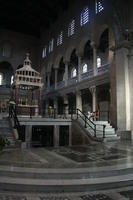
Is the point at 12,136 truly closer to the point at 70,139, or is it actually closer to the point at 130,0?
the point at 70,139

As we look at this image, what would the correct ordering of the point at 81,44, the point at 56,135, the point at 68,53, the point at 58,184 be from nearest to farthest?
1. the point at 58,184
2. the point at 56,135
3. the point at 81,44
4. the point at 68,53

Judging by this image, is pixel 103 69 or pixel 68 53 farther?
pixel 68 53

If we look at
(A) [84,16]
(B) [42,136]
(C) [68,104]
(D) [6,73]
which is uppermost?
(A) [84,16]

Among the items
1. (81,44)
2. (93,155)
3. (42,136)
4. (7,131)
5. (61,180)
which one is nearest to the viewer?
(61,180)

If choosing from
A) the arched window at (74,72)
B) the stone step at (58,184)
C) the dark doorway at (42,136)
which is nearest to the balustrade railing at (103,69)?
the dark doorway at (42,136)

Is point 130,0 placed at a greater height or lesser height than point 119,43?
greater

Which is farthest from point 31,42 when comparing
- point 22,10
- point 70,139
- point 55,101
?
point 70,139

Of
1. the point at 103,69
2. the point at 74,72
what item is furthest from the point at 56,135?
the point at 74,72

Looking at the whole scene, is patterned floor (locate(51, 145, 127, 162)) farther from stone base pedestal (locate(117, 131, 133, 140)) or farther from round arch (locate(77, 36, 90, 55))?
round arch (locate(77, 36, 90, 55))

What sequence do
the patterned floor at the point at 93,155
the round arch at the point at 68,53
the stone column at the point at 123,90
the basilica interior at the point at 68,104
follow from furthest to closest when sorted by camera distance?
1. the round arch at the point at 68,53
2. the stone column at the point at 123,90
3. the patterned floor at the point at 93,155
4. the basilica interior at the point at 68,104

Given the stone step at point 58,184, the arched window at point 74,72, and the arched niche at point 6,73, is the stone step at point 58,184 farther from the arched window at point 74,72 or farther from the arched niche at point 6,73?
the arched niche at point 6,73

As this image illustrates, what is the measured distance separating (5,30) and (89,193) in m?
32.1

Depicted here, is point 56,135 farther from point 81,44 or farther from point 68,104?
point 81,44

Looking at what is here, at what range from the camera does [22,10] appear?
1127 inches
